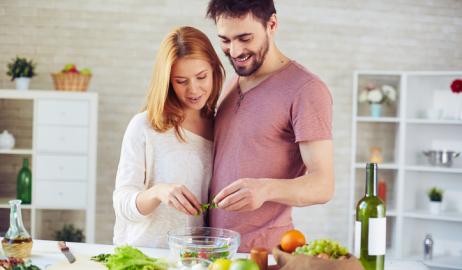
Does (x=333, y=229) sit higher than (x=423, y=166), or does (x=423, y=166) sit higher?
(x=423, y=166)

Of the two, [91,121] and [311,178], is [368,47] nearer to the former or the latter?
[91,121]

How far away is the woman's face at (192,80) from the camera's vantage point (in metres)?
2.58

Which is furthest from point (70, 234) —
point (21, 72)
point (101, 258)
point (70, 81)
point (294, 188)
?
point (294, 188)

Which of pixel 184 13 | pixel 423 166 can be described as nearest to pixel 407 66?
pixel 423 166

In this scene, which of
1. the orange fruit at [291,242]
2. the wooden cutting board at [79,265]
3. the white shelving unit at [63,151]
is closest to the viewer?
the orange fruit at [291,242]

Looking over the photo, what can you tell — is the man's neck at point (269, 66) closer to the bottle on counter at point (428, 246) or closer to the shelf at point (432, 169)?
the shelf at point (432, 169)

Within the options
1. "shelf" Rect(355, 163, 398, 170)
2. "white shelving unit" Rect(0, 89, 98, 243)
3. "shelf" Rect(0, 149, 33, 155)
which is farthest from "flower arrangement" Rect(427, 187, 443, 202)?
"shelf" Rect(0, 149, 33, 155)

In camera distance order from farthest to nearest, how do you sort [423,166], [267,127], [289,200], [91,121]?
[423,166] < [91,121] < [267,127] < [289,200]

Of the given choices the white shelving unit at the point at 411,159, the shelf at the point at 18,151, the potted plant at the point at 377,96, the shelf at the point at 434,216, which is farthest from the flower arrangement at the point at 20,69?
the shelf at the point at 434,216

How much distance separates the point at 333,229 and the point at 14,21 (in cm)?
334

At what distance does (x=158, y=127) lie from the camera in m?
2.59

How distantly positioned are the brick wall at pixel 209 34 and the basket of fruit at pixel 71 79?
0.44m

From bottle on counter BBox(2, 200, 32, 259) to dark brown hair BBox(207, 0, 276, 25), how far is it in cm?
101

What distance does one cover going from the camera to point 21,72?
5293 millimetres
